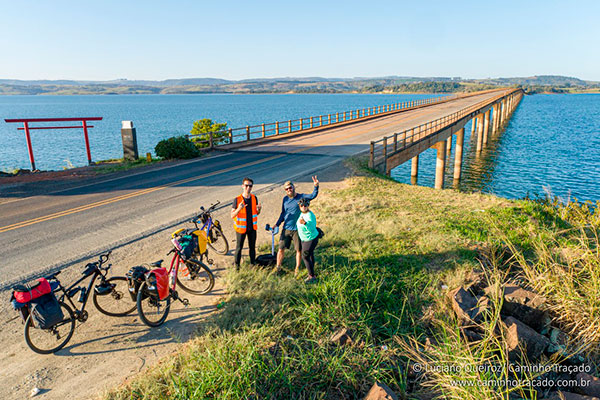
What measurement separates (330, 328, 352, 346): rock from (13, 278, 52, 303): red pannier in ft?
13.5

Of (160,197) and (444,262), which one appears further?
(160,197)

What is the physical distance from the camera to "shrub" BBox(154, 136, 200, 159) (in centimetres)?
2105

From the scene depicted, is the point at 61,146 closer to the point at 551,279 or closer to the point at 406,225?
the point at 406,225

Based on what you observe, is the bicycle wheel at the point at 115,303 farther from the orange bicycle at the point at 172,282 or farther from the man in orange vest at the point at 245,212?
the man in orange vest at the point at 245,212

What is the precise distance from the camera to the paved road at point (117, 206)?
9070mm

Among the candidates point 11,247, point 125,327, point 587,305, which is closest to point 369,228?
point 587,305

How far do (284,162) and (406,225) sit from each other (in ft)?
34.7

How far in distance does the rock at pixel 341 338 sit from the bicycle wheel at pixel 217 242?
13.0 feet

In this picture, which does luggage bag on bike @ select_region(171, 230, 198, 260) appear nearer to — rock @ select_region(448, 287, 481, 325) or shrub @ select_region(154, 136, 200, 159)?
rock @ select_region(448, 287, 481, 325)

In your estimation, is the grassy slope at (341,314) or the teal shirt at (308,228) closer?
the grassy slope at (341,314)

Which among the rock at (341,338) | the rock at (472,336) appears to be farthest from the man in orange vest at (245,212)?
the rock at (472,336)

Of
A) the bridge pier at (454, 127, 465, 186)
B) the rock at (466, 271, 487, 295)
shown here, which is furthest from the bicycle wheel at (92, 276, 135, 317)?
the bridge pier at (454, 127, 465, 186)

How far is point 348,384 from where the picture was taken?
5137mm

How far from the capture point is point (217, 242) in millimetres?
9359
